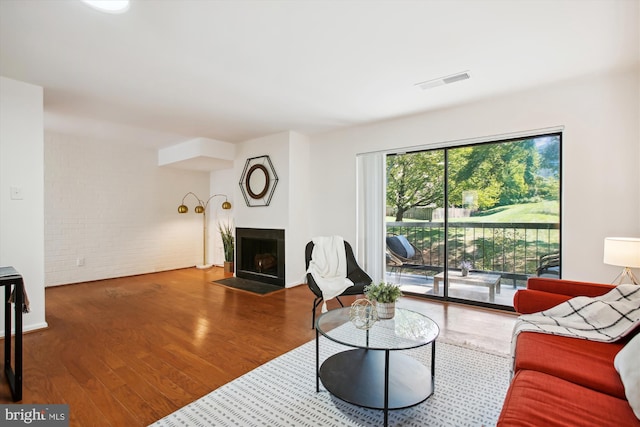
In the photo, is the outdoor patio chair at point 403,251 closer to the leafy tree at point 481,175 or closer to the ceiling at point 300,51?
the leafy tree at point 481,175

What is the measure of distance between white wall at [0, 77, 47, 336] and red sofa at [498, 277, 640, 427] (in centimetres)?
379

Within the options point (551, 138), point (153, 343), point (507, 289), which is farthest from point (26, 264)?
point (551, 138)

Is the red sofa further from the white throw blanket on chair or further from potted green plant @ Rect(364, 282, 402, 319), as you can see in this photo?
the white throw blanket on chair

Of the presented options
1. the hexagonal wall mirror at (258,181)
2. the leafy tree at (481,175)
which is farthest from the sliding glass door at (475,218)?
the hexagonal wall mirror at (258,181)

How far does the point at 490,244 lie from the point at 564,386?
2.62 metres

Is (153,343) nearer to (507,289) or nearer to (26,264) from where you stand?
(26,264)

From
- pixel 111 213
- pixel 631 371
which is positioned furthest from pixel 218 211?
pixel 631 371

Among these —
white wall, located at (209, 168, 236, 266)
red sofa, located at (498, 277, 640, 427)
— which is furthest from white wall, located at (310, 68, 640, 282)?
white wall, located at (209, 168, 236, 266)

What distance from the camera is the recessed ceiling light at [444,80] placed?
281 centimetres

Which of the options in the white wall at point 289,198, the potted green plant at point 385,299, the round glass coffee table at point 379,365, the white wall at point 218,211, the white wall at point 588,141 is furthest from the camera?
the white wall at point 218,211

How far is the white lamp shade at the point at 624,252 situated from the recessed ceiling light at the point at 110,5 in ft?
12.3

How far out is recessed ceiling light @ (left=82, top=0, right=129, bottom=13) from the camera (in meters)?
1.83

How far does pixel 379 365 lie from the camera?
2.02 m

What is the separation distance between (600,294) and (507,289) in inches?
63.8
